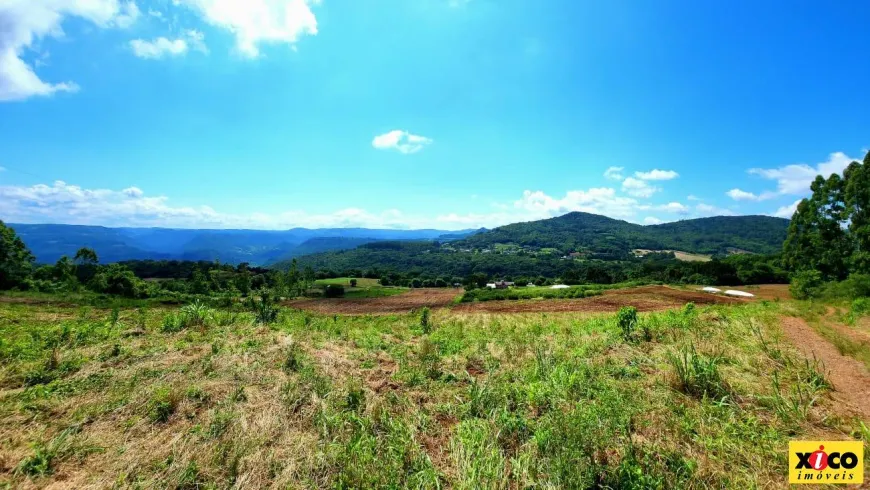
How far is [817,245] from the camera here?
116ft

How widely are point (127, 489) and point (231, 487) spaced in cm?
125

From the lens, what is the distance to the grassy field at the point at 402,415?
14.5 feet

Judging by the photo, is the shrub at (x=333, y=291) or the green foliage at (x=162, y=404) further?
the shrub at (x=333, y=291)

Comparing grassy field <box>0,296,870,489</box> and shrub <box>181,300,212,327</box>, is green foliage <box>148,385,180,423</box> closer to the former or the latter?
grassy field <box>0,296,870,489</box>

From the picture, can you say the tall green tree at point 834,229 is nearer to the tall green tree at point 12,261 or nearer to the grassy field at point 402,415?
the grassy field at point 402,415

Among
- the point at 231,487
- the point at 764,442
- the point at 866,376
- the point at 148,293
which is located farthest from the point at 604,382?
the point at 148,293

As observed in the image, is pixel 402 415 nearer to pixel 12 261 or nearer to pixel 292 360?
pixel 292 360

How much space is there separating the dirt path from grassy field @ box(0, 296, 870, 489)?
0.30 m

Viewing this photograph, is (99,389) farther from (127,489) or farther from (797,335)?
(797,335)

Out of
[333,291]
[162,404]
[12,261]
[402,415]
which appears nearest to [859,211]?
[402,415]

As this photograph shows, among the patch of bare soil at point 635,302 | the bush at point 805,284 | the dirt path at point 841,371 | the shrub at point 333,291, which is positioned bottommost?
the shrub at point 333,291

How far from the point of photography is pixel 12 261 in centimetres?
2970

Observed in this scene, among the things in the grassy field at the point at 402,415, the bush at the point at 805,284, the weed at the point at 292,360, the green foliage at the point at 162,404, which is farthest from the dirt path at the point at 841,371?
the bush at the point at 805,284

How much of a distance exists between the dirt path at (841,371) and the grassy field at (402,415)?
299 millimetres
